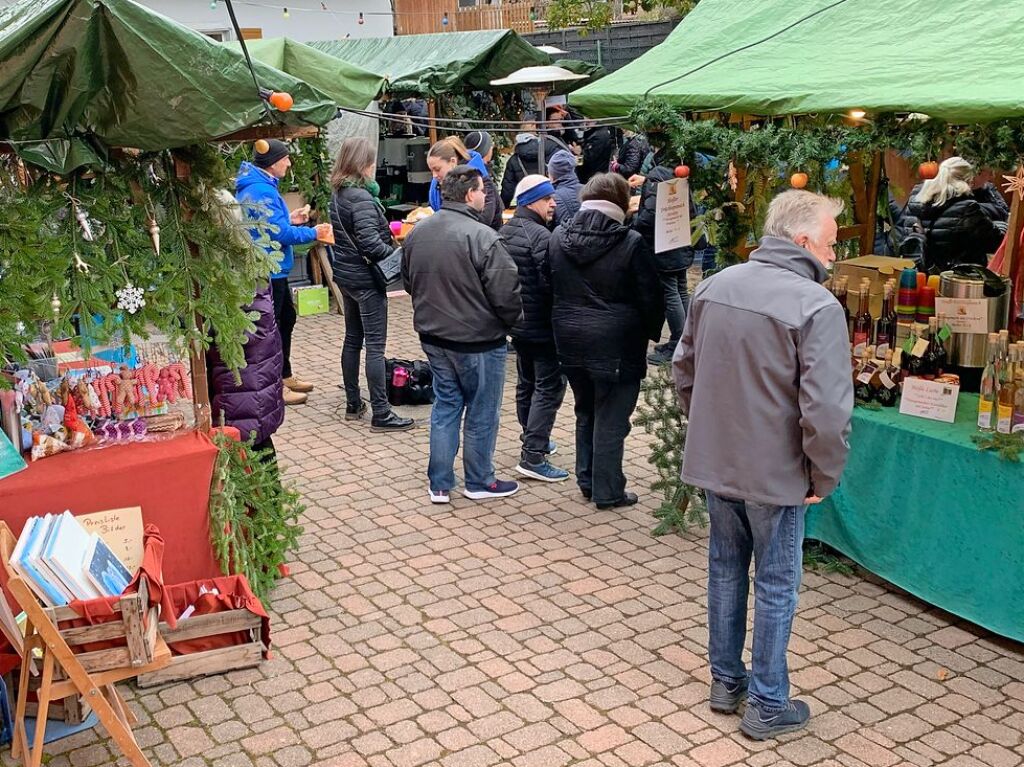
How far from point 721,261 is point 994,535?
1.99 metres

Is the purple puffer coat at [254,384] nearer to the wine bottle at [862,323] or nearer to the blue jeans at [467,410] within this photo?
the blue jeans at [467,410]

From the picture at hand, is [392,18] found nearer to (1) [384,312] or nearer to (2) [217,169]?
(1) [384,312]

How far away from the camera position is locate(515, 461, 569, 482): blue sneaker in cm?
691

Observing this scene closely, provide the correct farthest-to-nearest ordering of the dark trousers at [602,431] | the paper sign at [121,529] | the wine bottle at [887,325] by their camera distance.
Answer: the dark trousers at [602,431]
the wine bottle at [887,325]
the paper sign at [121,529]

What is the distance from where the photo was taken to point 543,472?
692 cm

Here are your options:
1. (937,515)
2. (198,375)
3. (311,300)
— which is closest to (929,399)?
(937,515)

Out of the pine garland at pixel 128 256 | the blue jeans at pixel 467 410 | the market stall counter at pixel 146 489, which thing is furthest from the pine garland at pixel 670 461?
the market stall counter at pixel 146 489

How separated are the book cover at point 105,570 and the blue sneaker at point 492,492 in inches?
100.0

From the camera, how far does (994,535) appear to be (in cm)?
478

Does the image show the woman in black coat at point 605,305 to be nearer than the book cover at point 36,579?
No

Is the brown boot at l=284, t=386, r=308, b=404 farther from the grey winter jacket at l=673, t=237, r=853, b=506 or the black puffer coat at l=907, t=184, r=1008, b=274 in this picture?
the grey winter jacket at l=673, t=237, r=853, b=506

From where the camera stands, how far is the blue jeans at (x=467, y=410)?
636cm

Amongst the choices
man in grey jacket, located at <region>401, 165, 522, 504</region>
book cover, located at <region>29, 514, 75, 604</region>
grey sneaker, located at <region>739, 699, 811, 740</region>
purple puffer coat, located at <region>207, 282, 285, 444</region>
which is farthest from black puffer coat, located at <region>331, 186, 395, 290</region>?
grey sneaker, located at <region>739, 699, 811, 740</region>

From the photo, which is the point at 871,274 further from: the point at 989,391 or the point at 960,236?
the point at 960,236
